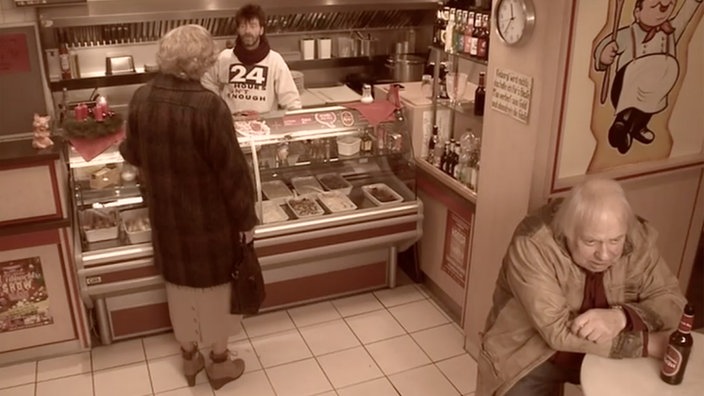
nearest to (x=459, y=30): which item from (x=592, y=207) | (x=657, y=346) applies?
(x=592, y=207)

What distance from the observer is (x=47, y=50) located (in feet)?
15.3

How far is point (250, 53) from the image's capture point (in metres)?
4.19

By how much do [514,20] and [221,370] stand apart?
7.50 feet

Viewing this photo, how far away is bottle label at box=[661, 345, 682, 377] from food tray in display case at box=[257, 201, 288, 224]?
227cm

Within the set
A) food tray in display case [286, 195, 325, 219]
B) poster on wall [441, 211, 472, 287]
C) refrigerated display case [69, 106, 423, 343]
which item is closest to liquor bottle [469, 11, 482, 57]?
refrigerated display case [69, 106, 423, 343]

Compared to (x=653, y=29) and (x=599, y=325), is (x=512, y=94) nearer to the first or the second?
(x=653, y=29)

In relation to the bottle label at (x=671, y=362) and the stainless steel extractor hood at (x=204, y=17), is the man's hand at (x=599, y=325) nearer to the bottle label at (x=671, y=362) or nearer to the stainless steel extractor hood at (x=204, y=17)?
the bottle label at (x=671, y=362)

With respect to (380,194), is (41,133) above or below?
above

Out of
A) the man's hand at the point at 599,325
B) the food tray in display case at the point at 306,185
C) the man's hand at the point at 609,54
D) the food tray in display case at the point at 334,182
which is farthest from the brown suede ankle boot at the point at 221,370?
the man's hand at the point at 609,54

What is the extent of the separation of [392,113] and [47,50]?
8.11 ft

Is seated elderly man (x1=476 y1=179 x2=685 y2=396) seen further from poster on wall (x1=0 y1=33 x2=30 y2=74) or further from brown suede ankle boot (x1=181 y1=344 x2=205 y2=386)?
poster on wall (x1=0 y1=33 x2=30 y2=74)

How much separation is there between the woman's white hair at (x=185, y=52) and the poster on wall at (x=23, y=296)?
55.2 inches

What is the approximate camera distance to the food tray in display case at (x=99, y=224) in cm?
365

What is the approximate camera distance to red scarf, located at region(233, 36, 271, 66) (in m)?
4.19
